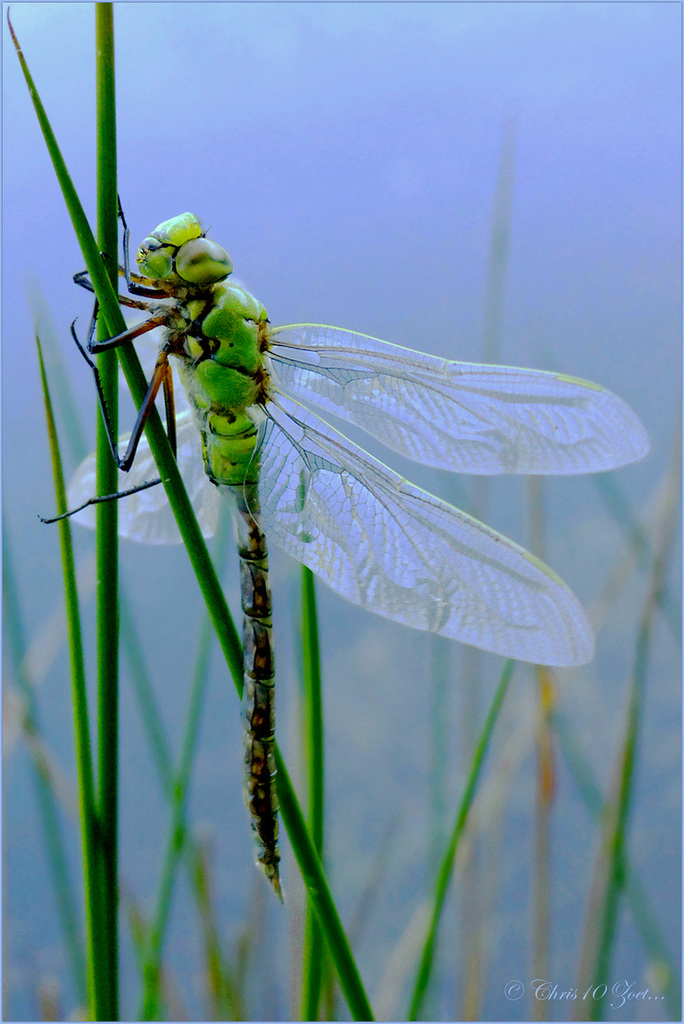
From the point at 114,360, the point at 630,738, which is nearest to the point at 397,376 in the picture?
the point at 114,360

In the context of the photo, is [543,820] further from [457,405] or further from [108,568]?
[108,568]

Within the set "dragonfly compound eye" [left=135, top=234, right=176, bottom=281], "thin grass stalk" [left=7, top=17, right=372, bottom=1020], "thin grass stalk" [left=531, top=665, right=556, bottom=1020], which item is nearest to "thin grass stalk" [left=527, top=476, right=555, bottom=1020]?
"thin grass stalk" [left=531, top=665, right=556, bottom=1020]

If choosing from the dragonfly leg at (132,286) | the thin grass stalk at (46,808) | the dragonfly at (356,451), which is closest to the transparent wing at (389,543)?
the dragonfly at (356,451)

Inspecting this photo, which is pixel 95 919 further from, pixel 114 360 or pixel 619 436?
pixel 619 436

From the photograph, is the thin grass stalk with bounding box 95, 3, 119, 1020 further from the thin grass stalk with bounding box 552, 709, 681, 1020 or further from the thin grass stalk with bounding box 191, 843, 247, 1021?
the thin grass stalk with bounding box 552, 709, 681, 1020

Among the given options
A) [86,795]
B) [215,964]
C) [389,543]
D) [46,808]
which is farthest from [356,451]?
[215,964]

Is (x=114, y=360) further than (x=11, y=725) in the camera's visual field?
No
